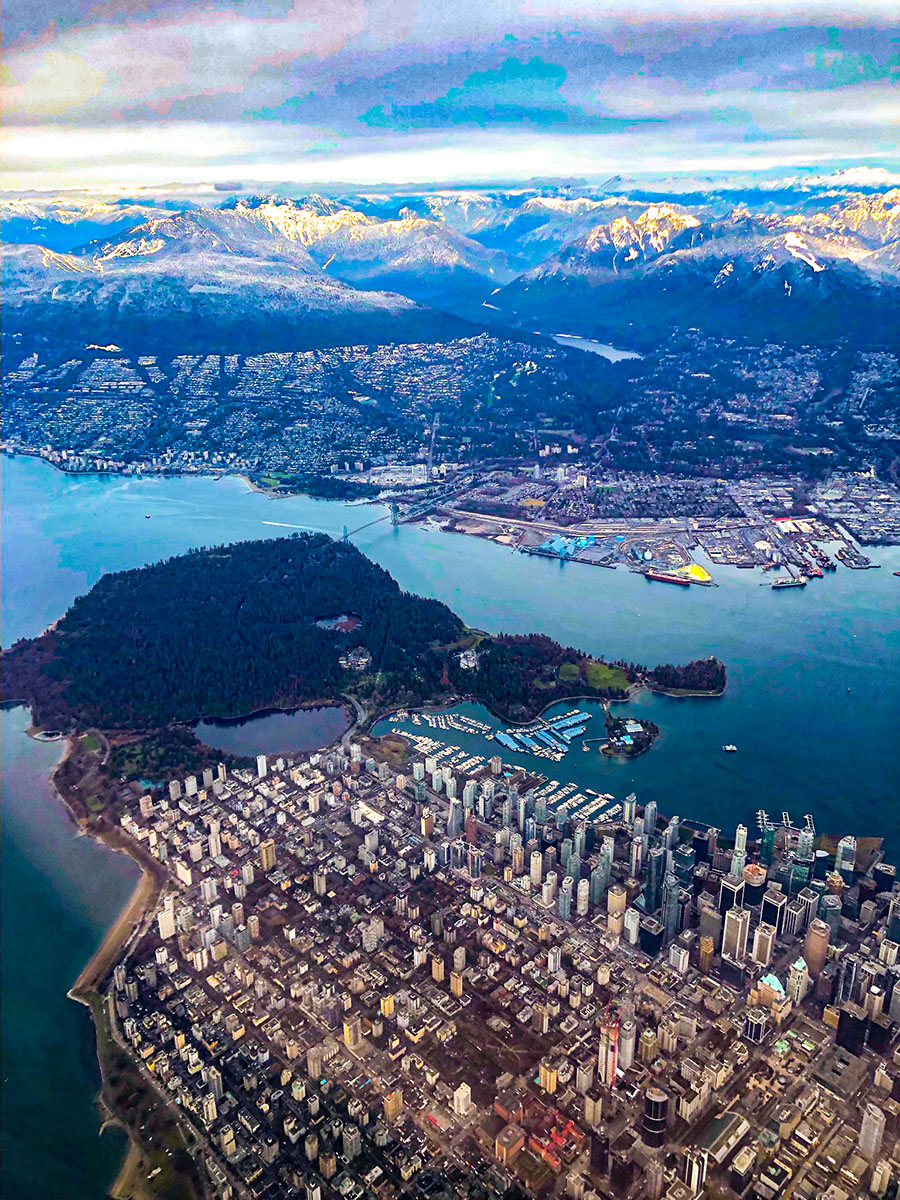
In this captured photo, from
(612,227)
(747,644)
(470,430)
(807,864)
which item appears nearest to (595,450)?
(470,430)

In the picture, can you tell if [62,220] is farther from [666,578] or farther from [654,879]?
[654,879]

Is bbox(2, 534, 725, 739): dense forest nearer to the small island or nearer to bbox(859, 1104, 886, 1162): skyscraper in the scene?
→ the small island

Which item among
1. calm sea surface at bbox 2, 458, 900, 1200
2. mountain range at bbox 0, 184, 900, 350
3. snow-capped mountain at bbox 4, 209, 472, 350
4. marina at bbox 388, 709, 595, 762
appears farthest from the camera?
mountain range at bbox 0, 184, 900, 350

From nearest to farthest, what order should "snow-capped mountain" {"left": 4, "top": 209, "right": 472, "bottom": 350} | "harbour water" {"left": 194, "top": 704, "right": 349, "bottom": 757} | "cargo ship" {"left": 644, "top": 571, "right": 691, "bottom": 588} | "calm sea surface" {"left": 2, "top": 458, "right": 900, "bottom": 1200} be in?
"calm sea surface" {"left": 2, "top": 458, "right": 900, "bottom": 1200} < "harbour water" {"left": 194, "top": 704, "right": 349, "bottom": 757} < "cargo ship" {"left": 644, "top": 571, "right": 691, "bottom": 588} < "snow-capped mountain" {"left": 4, "top": 209, "right": 472, "bottom": 350}

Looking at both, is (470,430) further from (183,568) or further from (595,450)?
(183,568)

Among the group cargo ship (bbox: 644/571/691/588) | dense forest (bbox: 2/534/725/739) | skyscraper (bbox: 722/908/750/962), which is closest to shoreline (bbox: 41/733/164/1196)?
dense forest (bbox: 2/534/725/739)

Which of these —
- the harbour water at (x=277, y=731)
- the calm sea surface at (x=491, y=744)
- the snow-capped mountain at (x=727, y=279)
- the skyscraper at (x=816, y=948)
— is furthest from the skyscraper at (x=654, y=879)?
the snow-capped mountain at (x=727, y=279)
